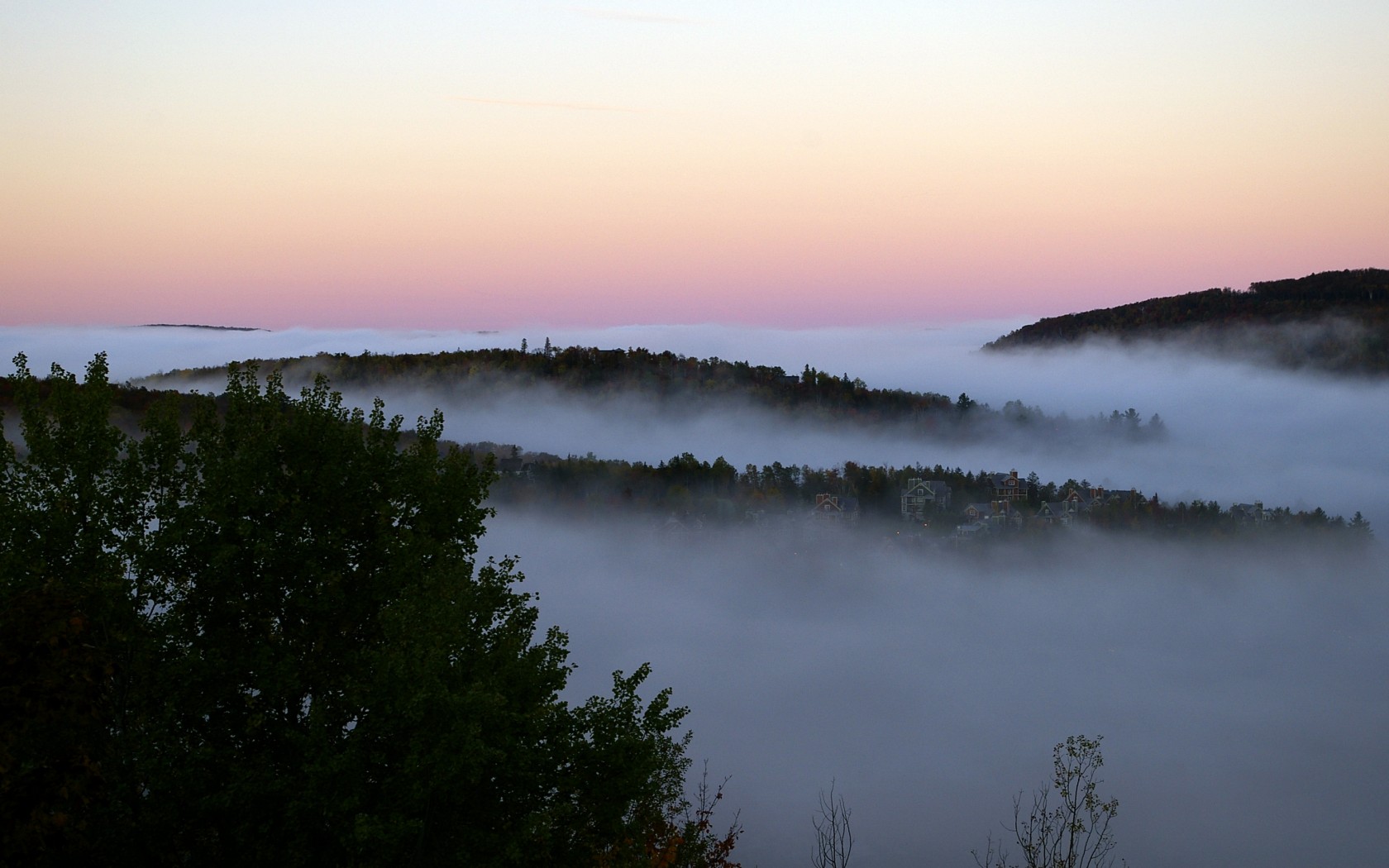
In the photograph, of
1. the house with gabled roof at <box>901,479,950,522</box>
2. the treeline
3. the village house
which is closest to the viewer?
the treeline

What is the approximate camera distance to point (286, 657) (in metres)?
14.2

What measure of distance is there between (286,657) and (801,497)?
464 feet

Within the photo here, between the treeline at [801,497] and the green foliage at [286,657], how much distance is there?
109286 mm

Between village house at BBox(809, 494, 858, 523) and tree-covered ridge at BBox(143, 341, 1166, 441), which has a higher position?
tree-covered ridge at BBox(143, 341, 1166, 441)

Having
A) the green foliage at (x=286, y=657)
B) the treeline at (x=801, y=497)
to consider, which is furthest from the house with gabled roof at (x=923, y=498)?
the green foliage at (x=286, y=657)

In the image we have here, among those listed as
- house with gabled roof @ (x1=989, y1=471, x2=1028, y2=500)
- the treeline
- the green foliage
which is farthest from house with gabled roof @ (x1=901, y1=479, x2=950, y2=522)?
the green foliage

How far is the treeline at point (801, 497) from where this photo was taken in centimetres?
13425

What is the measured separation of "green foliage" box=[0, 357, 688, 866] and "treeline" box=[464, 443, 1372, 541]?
109 meters

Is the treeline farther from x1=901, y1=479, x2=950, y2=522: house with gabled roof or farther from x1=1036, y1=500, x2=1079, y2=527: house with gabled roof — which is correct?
x1=901, y1=479, x2=950, y2=522: house with gabled roof

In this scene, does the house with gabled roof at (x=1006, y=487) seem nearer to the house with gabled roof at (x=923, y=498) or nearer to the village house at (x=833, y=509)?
the house with gabled roof at (x=923, y=498)

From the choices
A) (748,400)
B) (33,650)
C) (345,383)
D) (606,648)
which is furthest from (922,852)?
(748,400)

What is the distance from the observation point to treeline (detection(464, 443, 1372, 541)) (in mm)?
134250

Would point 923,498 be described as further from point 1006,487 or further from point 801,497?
point 801,497

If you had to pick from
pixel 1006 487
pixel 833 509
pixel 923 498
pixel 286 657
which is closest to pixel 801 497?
pixel 833 509
